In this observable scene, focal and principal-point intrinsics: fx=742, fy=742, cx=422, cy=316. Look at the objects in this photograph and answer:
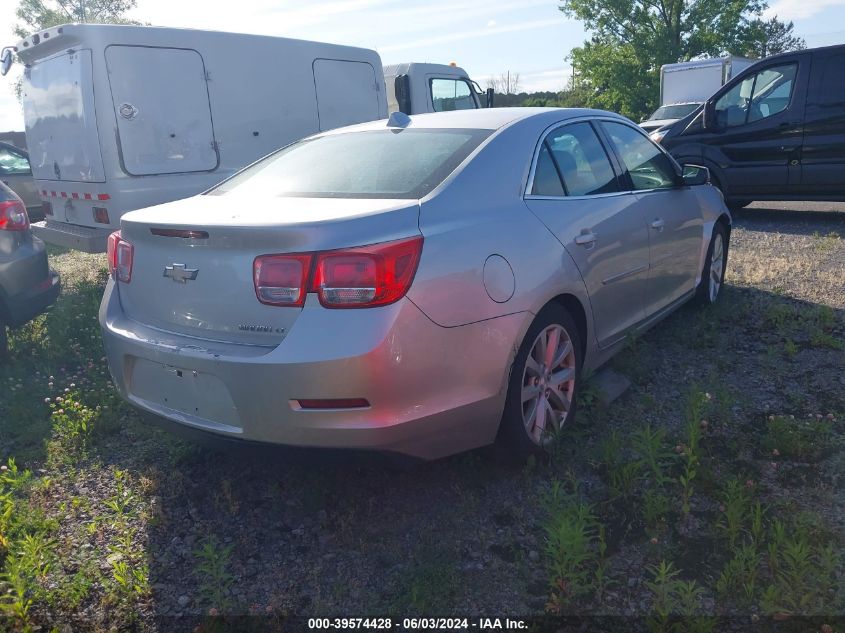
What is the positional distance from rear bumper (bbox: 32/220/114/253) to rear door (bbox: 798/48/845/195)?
8.00 metres

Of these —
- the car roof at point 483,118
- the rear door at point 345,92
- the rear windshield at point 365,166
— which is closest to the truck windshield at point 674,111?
the rear door at point 345,92

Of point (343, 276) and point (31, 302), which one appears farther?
point (31, 302)

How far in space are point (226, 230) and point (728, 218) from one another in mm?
4351

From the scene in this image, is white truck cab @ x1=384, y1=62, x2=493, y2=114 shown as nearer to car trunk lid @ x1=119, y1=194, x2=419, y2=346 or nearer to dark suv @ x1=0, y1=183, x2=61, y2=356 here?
dark suv @ x1=0, y1=183, x2=61, y2=356

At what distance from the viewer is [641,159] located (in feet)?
15.1

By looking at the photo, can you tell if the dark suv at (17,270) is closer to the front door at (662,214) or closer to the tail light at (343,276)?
the tail light at (343,276)

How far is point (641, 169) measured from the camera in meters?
4.54

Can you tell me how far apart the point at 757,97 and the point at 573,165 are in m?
6.72

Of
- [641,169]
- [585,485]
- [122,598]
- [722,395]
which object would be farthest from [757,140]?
[122,598]

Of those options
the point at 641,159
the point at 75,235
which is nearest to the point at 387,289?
the point at 641,159

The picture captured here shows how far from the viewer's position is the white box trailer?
66.7 ft

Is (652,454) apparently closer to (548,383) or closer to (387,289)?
(548,383)

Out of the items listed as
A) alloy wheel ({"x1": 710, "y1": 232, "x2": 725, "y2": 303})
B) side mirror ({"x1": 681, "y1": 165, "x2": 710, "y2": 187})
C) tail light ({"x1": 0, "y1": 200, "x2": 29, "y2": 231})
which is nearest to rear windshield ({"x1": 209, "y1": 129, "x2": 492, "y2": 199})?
side mirror ({"x1": 681, "y1": 165, "x2": 710, "y2": 187})

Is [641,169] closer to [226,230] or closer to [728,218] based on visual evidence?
[728,218]
